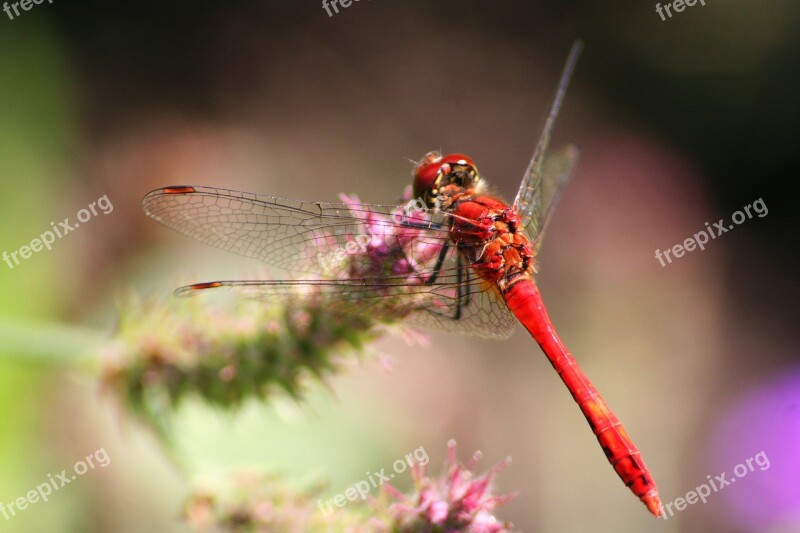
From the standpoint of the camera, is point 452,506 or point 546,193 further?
point 546,193

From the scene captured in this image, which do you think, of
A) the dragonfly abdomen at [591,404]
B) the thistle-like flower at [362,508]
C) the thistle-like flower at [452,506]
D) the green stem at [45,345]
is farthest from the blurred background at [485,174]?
the dragonfly abdomen at [591,404]

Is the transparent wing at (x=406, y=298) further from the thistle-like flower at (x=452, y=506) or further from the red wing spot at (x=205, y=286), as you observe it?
the thistle-like flower at (x=452, y=506)

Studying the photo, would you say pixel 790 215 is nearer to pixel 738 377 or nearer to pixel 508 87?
pixel 738 377

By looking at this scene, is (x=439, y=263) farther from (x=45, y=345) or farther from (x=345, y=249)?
(x=45, y=345)

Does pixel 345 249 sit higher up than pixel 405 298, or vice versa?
pixel 345 249

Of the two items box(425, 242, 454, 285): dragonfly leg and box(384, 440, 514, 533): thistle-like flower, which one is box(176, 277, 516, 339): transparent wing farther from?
box(384, 440, 514, 533): thistle-like flower

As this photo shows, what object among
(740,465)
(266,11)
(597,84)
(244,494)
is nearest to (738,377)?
(740,465)

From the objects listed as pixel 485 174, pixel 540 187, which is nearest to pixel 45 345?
pixel 540 187

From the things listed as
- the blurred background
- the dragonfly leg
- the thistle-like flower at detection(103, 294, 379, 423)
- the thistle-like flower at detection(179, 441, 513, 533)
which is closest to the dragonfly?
the dragonfly leg
